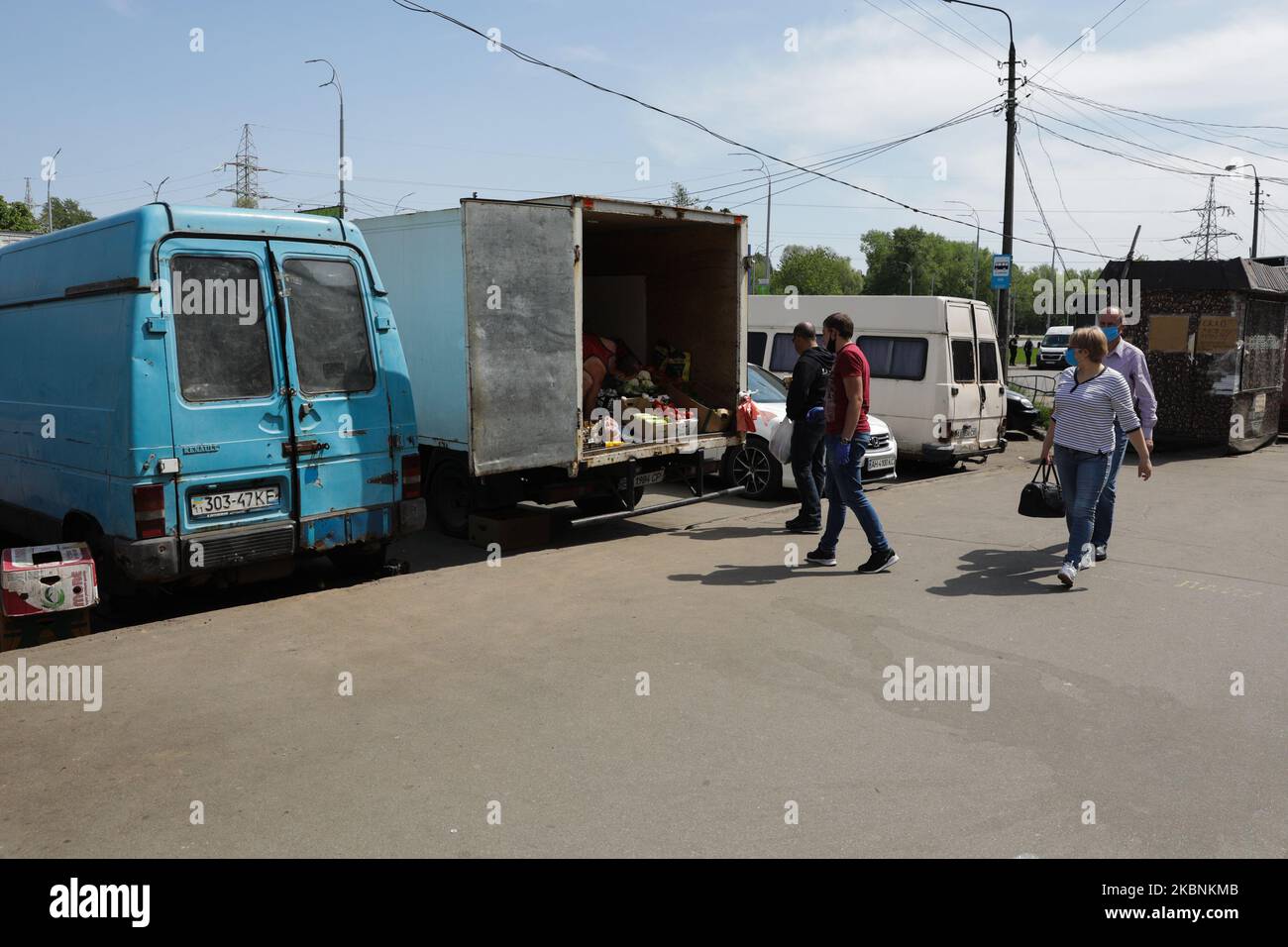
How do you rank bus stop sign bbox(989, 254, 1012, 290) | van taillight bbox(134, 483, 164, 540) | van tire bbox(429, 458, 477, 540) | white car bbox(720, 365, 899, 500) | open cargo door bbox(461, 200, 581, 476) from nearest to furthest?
1. van taillight bbox(134, 483, 164, 540)
2. open cargo door bbox(461, 200, 581, 476)
3. van tire bbox(429, 458, 477, 540)
4. white car bbox(720, 365, 899, 500)
5. bus stop sign bbox(989, 254, 1012, 290)

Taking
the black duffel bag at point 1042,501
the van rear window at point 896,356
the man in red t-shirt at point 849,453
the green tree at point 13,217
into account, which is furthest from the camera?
the green tree at point 13,217

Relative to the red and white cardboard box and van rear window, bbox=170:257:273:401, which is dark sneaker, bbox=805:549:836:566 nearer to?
van rear window, bbox=170:257:273:401

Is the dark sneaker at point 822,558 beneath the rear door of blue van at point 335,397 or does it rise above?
beneath

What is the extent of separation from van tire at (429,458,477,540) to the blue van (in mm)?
1904

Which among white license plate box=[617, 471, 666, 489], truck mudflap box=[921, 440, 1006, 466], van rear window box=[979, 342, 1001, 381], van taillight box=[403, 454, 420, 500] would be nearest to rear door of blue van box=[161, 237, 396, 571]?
van taillight box=[403, 454, 420, 500]

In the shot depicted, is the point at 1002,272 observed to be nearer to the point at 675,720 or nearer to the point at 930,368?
the point at 930,368

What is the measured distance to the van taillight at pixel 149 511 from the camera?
6.10 meters

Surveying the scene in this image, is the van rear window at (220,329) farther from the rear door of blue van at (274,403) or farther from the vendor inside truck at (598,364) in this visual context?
the vendor inside truck at (598,364)

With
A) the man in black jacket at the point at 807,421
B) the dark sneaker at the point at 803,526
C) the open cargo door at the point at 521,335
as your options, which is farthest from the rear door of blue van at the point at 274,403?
the dark sneaker at the point at 803,526

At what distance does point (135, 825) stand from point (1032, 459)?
47.4 feet

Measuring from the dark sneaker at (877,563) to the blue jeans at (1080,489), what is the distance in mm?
1255

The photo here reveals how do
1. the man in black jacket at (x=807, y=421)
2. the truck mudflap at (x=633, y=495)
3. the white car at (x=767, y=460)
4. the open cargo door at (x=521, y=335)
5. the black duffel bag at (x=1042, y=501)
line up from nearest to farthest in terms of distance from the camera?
1. the open cargo door at (x=521, y=335)
2. the black duffel bag at (x=1042, y=501)
3. the truck mudflap at (x=633, y=495)
4. the man in black jacket at (x=807, y=421)
5. the white car at (x=767, y=460)

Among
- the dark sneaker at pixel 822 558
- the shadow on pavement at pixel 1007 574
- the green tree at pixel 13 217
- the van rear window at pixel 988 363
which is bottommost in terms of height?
the shadow on pavement at pixel 1007 574

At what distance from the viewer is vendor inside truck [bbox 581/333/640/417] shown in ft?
31.3
